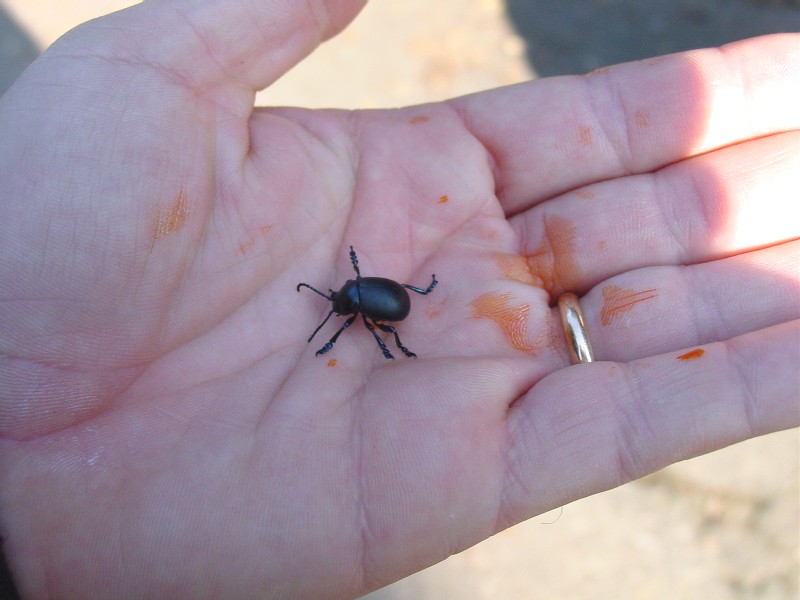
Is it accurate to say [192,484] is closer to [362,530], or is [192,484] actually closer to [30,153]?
[362,530]

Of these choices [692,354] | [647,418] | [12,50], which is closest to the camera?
[647,418]

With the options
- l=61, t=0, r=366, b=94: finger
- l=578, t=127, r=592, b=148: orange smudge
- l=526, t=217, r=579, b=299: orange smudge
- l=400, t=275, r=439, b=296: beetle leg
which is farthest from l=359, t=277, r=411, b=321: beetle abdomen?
l=578, t=127, r=592, b=148: orange smudge

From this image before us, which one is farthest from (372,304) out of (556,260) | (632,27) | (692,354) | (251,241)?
(632,27)

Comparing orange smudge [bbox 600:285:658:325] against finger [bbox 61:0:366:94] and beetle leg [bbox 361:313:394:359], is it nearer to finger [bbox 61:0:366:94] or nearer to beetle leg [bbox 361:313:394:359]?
beetle leg [bbox 361:313:394:359]

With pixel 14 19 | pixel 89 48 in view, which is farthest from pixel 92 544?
pixel 14 19

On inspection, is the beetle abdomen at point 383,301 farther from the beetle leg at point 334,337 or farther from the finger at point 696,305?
the finger at point 696,305

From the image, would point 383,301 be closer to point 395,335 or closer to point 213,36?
point 395,335

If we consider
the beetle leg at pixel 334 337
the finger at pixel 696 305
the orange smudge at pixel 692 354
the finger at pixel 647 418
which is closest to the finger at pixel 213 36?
the beetle leg at pixel 334 337
